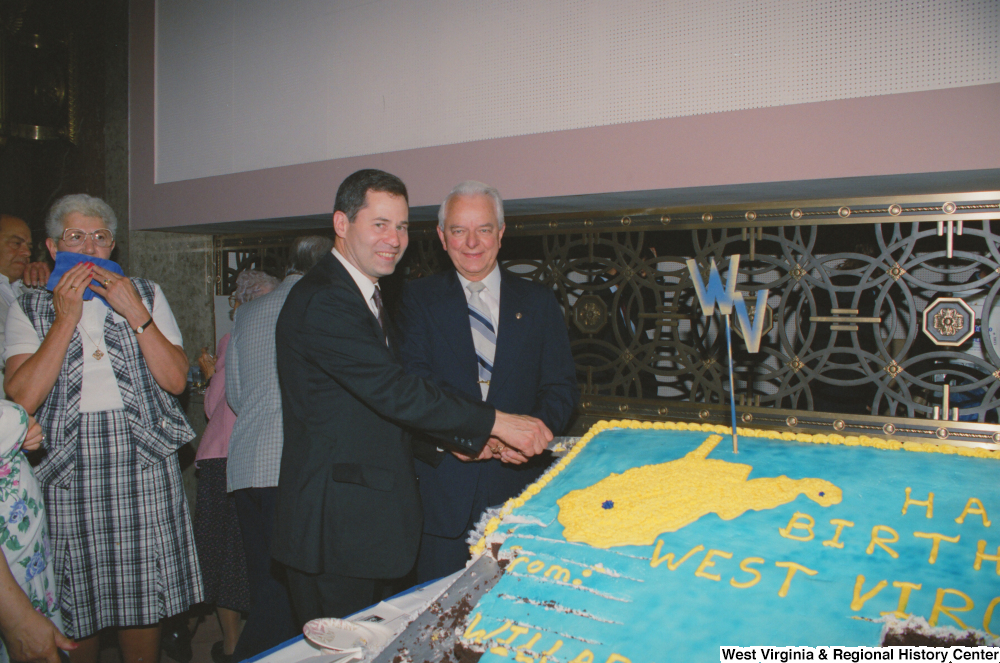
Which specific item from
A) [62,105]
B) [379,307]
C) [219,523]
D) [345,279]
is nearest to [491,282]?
[379,307]

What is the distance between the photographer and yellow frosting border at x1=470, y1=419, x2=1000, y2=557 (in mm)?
1825

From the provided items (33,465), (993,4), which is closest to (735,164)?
Result: (993,4)

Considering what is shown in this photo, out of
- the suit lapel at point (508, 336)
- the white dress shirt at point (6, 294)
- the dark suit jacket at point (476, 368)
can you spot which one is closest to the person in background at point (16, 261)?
the white dress shirt at point (6, 294)

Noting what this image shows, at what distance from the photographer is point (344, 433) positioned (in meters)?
1.95

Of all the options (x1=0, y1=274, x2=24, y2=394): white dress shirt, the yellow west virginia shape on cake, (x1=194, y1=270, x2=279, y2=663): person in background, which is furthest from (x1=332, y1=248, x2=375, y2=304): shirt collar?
(x1=0, y1=274, x2=24, y2=394): white dress shirt

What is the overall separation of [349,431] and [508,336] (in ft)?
2.53

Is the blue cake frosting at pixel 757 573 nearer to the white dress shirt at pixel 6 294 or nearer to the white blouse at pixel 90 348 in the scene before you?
the white blouse at pixel 90 348

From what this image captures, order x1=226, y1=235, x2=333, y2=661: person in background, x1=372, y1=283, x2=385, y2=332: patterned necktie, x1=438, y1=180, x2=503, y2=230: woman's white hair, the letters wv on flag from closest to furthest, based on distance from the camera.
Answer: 1. x1=372, y1=283, x2=385, y2=332: patterned necktie
2. the letters wv on flag
3. x1=438, y1=180, x2=503, y2=230: woman's white hair
4. x1=226, y1=235, x2=333, y2=661: person in background

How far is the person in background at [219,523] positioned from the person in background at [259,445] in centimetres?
31

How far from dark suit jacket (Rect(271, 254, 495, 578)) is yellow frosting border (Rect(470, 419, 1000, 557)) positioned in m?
0.32

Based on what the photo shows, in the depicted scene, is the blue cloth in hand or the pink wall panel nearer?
the pink wall panel

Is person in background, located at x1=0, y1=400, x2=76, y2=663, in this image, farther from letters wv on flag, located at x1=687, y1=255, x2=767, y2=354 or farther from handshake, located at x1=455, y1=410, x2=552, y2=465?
letters wv on flag, located at x1=687, y1=255, x2=767, y2=354

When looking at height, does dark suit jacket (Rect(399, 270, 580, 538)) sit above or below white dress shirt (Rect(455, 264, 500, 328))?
below

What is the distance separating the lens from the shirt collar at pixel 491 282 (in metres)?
2.53
